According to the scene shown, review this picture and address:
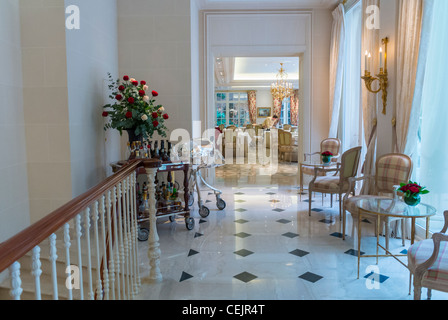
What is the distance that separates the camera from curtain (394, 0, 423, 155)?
425cm

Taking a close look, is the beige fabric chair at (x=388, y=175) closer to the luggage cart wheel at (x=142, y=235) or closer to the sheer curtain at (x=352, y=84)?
the sheer curtain at (x=352, y=84)

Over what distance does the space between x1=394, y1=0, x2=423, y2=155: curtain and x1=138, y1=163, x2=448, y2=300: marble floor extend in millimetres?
1293

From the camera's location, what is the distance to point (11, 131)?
3793mm

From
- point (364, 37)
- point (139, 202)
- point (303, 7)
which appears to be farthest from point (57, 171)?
point (303, 7)

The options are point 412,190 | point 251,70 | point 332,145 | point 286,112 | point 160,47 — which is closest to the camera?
point 412,190

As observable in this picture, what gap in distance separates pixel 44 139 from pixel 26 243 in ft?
10.2

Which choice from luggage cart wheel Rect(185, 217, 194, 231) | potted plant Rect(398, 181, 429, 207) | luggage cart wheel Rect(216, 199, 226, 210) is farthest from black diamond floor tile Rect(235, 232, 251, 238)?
potted plant Rect(398, 181, 429, 207)

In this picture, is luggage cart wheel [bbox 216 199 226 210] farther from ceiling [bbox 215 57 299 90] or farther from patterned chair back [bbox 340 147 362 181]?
ceiling [bbox 215 57 299 90]

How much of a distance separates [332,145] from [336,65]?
1567mm

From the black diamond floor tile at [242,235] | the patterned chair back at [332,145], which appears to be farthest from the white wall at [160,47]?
the patterned chair back at [332,145]

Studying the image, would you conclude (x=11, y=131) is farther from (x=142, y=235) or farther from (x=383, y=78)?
(x=383, y=78)

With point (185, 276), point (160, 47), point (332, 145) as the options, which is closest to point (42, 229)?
point (185, 276)

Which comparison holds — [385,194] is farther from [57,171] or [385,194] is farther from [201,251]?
[57,171]

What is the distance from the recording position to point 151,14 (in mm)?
6156
